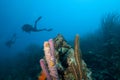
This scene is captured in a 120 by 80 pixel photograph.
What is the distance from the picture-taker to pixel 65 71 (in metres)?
3.69

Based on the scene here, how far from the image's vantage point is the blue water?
6395cm

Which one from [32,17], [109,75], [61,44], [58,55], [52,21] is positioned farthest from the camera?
[52,21]

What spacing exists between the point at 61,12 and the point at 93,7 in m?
22.9

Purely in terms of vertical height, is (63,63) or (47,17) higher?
(47,17)

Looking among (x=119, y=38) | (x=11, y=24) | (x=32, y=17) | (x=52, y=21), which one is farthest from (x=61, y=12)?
(x=119, y=38)

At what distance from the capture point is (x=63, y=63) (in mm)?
3877

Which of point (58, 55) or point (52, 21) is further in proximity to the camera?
point (52, 21)

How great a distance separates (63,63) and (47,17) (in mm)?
120365

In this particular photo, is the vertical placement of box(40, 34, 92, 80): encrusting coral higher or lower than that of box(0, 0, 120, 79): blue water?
lower

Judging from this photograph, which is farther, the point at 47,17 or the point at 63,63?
the point at 47,17

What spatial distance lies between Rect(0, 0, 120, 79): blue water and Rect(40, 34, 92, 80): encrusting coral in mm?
32310

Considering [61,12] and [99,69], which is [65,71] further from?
[61,12]

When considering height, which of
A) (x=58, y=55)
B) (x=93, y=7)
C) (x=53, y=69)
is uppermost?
(x=93, y=7)

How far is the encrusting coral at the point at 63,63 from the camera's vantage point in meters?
3.02
